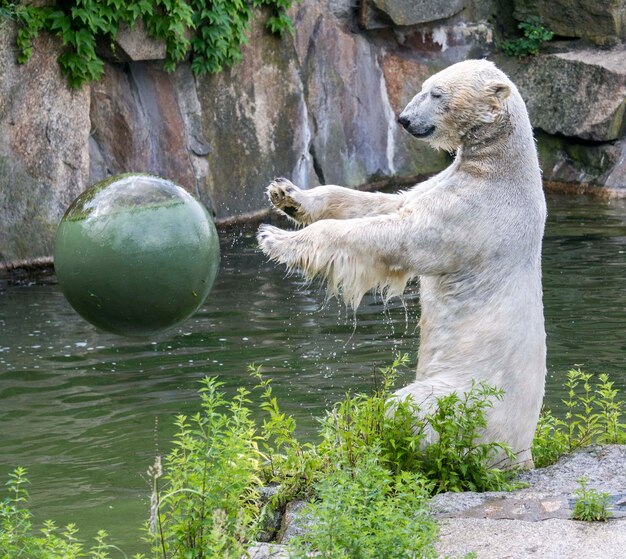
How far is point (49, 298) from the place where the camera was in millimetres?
9133

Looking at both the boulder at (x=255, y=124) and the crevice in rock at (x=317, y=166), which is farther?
the crevice in rock at (x=317, y=166)

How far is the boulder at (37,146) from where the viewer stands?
970 cm

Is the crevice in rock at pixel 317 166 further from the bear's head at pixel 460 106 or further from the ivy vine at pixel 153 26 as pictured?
the bear's head at pixel 460 106

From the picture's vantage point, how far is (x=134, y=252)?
3951 millimetres

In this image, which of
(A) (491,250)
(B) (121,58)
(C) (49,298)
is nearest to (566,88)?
(B) (121,58)

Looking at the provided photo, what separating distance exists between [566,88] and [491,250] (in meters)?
10.3

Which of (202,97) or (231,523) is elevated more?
(202,97)

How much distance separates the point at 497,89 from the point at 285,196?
39.6 inches

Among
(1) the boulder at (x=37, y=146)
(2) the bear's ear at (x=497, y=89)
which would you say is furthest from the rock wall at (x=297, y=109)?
(2) the bear's ear at (x=497, y=89)

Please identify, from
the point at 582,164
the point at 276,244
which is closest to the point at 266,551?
the point at 276,244

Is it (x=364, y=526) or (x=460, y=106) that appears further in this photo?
(x=460, y=106)

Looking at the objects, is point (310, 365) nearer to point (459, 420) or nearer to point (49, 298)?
point (49, 298)

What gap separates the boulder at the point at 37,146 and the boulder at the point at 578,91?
640 centimetres

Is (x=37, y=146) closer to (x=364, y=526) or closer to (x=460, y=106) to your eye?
(x=460, y=106)
